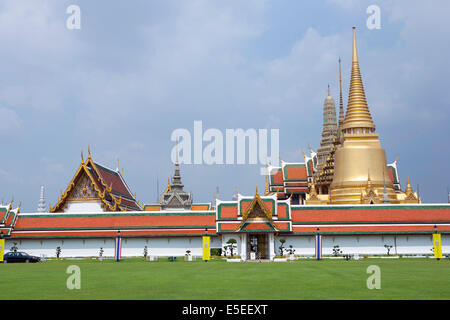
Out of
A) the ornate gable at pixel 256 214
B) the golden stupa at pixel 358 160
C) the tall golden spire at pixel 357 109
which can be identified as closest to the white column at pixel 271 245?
the ornate gable at pixel 256 214

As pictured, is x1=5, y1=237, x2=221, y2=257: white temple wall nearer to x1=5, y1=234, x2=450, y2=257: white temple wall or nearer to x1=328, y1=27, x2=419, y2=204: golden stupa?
x1=5, y1=234, x2=450, y2=257: white temple wall

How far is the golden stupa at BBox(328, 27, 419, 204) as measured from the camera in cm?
5900

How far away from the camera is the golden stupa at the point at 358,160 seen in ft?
194

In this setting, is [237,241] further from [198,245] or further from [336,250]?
[336,250]

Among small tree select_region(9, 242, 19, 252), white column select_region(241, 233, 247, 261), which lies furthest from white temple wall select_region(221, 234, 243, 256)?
small tree select_region(9, 242, 19, 252)

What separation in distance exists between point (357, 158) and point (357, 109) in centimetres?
605

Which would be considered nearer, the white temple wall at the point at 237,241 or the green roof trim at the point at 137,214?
the white temple wall at the point at 237,241

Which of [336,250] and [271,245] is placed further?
[336,250]

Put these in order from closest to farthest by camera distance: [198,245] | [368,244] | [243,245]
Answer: [243,245], [368,244], [198,245]

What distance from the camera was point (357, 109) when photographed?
204ft

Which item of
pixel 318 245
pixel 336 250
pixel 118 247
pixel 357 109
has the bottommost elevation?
pixel 336 250

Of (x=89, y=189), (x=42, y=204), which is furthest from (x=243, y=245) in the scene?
(x=42, y=204)

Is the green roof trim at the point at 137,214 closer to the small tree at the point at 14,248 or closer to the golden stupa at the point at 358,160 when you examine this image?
the small tree at the point at 14,248

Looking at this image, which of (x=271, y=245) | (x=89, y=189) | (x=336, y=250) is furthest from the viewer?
(x=89, y=189)
